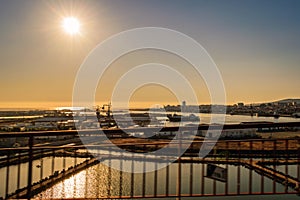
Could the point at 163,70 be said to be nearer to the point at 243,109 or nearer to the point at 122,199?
the point at 122,199

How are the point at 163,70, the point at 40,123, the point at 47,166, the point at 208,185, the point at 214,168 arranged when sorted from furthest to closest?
1. the point at 40,123
2. the point at 47,166
3. the point at 208,185
4. the point at 163,70
5. the point at 214,168

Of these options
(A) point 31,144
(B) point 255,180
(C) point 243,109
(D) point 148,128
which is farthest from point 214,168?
(C) point 243,109

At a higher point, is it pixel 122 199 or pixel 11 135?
pixel 11 135

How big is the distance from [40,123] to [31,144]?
7047 cm

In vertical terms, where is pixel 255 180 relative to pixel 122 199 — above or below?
below

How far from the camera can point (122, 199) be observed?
3.39 meters

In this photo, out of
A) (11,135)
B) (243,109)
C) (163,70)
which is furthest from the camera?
(243,109)

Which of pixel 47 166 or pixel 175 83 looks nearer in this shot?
pixel 175 83

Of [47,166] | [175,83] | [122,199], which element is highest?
[175,83]

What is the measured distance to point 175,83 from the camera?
1795 centimetres

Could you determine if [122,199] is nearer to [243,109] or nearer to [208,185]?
[208,185]

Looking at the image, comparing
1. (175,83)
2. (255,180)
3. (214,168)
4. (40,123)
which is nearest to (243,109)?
(40,123)

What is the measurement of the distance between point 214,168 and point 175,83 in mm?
14827

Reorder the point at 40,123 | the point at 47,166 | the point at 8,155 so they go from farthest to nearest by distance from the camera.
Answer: the point at 40,123 < the point at 47,166 < the point at 8,155
